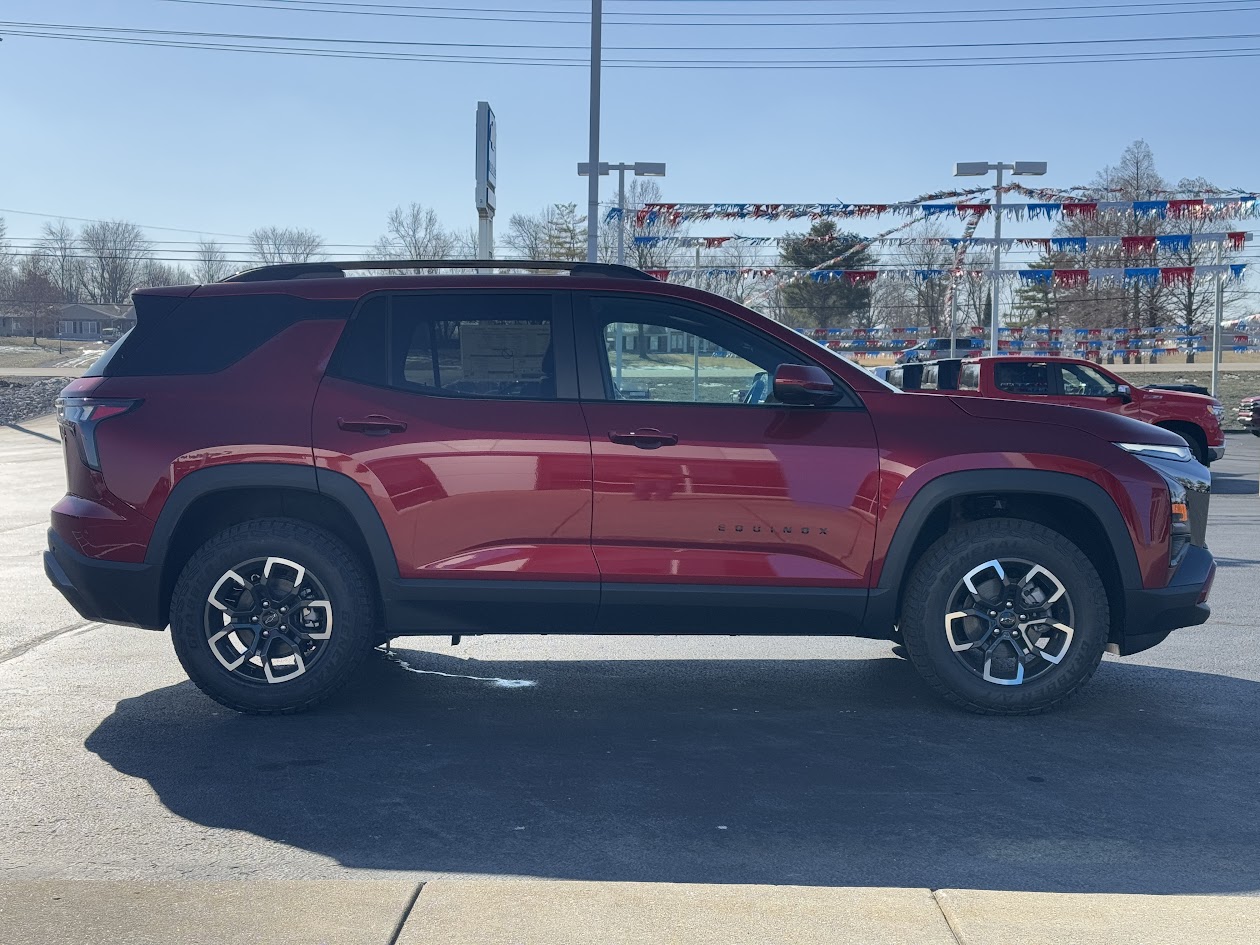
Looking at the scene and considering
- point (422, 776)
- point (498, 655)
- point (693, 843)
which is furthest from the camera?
point (498, 655)

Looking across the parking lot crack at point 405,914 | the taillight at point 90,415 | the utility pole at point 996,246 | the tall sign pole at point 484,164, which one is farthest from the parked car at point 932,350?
the parking lot crack at point 405,914

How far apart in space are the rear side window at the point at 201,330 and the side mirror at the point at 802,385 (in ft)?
6.39

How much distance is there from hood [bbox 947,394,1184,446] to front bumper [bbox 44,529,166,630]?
11.7ft

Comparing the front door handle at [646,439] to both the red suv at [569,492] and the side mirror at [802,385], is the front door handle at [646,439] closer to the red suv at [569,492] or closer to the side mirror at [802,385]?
the red suv at [569,492]

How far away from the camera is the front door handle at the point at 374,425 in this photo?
5355mm

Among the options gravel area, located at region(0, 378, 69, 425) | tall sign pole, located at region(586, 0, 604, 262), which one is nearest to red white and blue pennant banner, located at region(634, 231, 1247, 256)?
tall sign pole, located at region(586, 0, 604, 262)

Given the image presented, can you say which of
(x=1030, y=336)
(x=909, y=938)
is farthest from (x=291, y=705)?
(x=1030, y=336)

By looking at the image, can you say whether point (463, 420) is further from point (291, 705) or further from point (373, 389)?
point (291, 705)

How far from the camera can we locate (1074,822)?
13.9 feet

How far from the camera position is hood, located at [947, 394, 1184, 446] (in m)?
5.46

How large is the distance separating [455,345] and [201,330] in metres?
1.15

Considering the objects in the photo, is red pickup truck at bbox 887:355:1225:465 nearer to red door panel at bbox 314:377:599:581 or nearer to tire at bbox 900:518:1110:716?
tire at bbox 900:518:1110:716

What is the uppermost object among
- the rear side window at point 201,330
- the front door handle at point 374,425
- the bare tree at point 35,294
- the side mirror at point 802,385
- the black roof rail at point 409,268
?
the bare tree at point 35,294

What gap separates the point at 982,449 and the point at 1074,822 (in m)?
1.70
